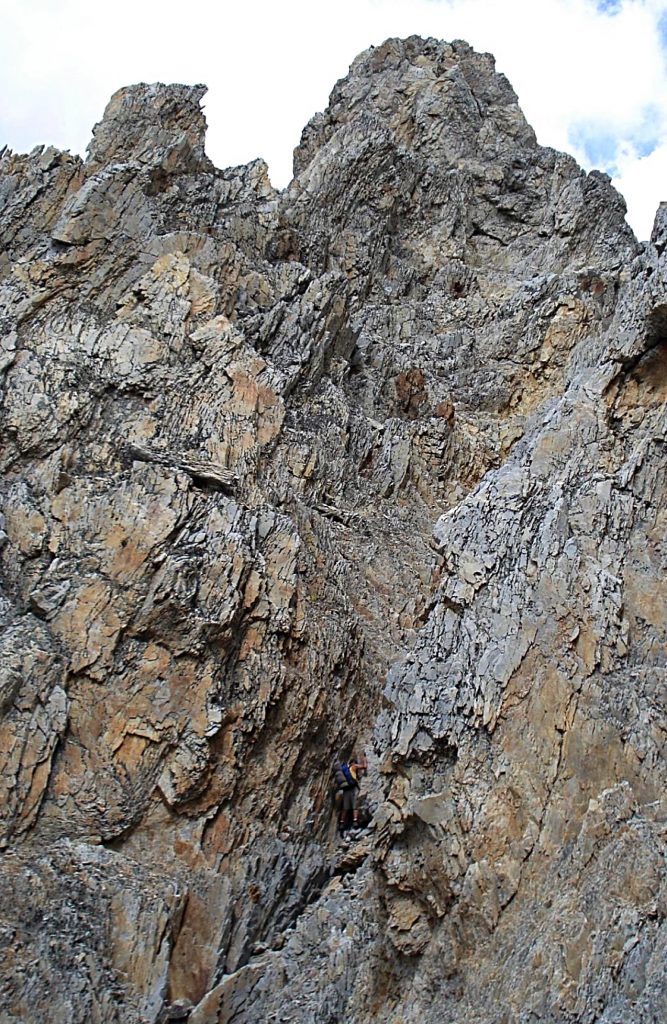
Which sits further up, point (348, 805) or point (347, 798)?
point (347, 798)

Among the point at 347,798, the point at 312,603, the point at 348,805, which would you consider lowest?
the point at 348,805

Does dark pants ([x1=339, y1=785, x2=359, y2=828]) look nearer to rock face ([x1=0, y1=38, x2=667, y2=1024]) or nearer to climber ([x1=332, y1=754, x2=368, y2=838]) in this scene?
climber ([x1=332, y1=754, x2=368, y2=838])

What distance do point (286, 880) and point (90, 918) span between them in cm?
428

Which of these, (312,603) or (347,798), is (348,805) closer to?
(347,798)

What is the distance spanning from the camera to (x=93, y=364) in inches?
837

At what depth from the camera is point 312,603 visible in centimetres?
2062

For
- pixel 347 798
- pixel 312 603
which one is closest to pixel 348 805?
pixel 347 798

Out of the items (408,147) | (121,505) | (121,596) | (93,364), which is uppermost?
(408,147)

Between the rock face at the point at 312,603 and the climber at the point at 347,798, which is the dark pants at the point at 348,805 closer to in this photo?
the climber at the point at 347,798

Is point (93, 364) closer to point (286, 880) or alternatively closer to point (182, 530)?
point (182, 530)

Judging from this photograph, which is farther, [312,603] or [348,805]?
[312,603]

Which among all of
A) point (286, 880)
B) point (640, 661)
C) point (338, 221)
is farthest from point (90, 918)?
point (338, 221)

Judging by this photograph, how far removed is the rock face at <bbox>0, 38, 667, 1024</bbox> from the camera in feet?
43.9

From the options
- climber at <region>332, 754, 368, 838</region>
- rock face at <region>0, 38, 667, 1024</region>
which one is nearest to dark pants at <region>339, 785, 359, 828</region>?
climber at <region>332, 754, 368, 838</region>
